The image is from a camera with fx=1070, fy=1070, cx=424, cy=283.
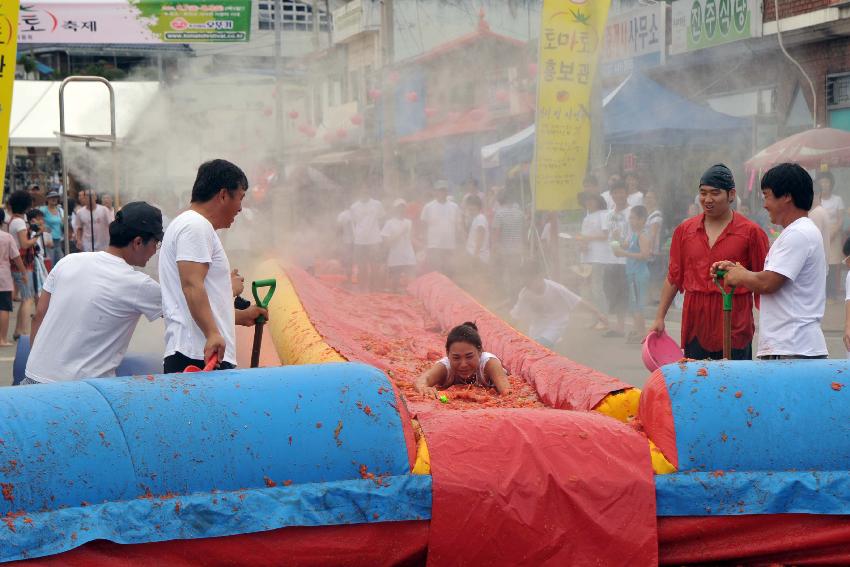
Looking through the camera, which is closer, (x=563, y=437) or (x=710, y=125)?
(x=563, y=437)

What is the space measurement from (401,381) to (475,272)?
8.16 meters

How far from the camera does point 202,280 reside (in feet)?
14.6

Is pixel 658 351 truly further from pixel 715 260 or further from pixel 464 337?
pixel 464 337

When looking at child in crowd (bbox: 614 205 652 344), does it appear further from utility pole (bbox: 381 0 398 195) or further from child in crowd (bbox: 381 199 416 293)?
utility pole (bbox: 381 0 398 195)

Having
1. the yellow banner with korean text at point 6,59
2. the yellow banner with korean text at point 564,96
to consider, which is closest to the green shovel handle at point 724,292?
the yellow banner with korean text at point 6,59

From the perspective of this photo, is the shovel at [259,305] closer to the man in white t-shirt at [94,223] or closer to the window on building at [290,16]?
the man in white t-shirt at [94,223]

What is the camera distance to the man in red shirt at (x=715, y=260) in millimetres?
5414

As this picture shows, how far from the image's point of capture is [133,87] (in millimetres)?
20172

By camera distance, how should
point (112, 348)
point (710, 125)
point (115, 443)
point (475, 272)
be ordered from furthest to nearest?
point (710, 125) < point (475, 272) < point (112, 348) < point (115, 443)

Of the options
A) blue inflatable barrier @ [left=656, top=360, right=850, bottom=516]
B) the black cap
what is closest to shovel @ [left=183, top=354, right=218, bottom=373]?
the black cap

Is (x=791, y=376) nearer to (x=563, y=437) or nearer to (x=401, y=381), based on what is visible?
(x=563, y=437)

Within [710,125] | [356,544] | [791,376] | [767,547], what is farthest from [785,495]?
[710,125]

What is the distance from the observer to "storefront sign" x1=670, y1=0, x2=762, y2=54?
18297 mm

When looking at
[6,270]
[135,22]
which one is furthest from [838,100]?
[6,270]
